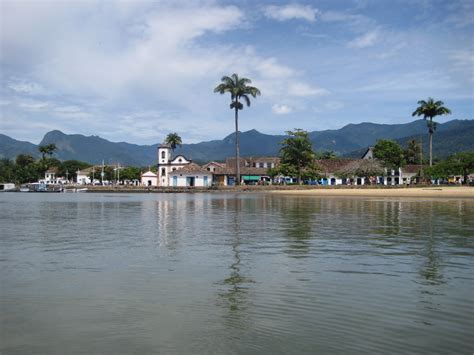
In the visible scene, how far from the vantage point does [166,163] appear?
4402 inches

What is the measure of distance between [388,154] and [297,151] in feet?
69.7

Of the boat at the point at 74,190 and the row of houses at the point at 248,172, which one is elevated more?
the row of houses at the point at 248,172

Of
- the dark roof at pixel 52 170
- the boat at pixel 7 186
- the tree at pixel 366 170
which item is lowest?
the boat at pixel 7 186

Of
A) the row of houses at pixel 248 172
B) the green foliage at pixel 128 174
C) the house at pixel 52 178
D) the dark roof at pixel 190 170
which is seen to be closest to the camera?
the row of houses at pixel 248 172

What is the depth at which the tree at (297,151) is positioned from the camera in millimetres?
79188

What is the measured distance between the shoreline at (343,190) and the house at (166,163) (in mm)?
13095

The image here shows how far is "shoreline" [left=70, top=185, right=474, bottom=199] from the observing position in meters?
54.7

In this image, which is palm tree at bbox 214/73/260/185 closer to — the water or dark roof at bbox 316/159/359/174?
dark roof at bbox 316/159/359/174

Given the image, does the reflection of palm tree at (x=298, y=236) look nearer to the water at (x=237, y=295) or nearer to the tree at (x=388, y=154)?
the water at (x=237, y=295)

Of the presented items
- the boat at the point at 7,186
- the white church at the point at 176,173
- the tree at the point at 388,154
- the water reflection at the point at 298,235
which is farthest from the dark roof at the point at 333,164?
the boat at the point at 7,186

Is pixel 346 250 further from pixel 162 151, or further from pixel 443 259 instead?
pixel 162 151

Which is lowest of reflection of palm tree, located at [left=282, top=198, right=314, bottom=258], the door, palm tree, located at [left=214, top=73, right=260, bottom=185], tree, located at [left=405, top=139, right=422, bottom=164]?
reflection of palm tree, located at [left=282, top=198, right=314, bottom=258]

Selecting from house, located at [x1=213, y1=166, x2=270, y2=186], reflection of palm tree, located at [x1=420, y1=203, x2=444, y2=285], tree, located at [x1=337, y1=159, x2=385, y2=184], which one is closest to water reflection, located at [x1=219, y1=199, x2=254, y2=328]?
reflection of palm tree, located at [x1=420, y1=203, x2=444, y2=285]

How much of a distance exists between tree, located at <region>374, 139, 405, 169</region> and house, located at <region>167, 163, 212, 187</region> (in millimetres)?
34439
